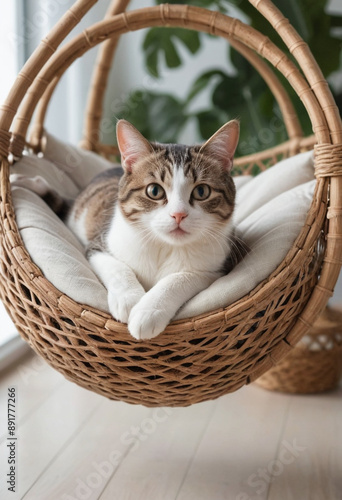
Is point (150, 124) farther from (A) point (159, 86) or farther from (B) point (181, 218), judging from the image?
(B) point (181, 218)

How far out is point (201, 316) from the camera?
3.80ft

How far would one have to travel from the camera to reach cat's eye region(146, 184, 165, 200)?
4.14ft

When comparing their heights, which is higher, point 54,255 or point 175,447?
point 54,255

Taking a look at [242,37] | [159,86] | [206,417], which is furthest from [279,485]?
[159,86]

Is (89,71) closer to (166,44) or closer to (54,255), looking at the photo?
(166,44)

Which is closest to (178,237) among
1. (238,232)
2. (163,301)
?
(163,301)

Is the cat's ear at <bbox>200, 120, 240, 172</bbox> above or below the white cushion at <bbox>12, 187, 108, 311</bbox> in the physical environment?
above

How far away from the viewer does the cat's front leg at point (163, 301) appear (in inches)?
42.9

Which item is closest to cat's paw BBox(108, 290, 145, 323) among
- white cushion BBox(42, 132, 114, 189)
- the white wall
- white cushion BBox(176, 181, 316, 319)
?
white cushion BBox(176, 181, 316, 319)

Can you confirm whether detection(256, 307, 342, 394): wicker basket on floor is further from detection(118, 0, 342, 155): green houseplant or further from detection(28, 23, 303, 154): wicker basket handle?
detection(118, 0, 342, 155): green houseplant

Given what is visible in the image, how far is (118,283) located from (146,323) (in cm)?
18

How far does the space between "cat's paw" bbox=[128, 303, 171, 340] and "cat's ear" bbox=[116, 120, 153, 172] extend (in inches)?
16.0

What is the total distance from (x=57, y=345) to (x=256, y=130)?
216 cm

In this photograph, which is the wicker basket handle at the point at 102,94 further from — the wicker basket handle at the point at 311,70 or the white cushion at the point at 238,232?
the wicker basket handle at the point at 311,70
